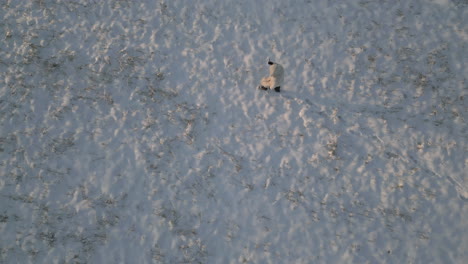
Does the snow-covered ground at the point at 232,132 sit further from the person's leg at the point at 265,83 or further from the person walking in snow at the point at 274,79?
the person walking in snow at the point at 274,79

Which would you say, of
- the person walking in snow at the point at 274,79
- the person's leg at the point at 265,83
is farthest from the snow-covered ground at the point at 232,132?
the person walking in snow at the point at 274,79

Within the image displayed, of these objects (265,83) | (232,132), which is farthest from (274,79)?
(232,132)

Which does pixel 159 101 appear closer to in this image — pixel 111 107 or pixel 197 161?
→ pixel 111 107

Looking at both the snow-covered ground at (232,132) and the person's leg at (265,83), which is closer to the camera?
the snow-covered ground at (232,132)

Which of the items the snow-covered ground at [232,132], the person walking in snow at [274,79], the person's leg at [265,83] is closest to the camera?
the snow-covered ground at [232,132]

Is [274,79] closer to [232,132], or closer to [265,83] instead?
[265,83]

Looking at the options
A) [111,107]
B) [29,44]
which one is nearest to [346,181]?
[111,107]
